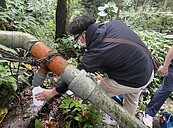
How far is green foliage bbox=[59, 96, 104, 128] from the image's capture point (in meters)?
3.51

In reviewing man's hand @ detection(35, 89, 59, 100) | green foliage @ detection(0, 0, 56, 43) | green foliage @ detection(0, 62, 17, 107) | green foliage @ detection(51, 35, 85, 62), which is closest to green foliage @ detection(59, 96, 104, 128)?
man's hand @ detection(35, 89, 59, 100)

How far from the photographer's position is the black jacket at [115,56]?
2891 mm

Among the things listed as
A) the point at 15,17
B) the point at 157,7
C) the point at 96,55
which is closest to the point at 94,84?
the point at 96,55

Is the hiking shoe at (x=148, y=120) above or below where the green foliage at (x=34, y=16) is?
below

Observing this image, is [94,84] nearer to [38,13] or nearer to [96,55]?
[96,55]

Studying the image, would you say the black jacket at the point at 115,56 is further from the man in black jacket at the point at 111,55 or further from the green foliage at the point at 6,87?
the green foliage at the point at 6,87

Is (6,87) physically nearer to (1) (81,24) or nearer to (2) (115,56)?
(1) (81,24)

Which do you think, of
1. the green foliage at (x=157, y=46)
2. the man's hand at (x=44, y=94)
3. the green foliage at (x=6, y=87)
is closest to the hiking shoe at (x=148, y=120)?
the man's hand at (x=44, y=94)

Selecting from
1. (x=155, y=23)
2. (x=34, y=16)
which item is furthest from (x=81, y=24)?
(x=155, y=23)

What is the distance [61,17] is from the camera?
684 cm

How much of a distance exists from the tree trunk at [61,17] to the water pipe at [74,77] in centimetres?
388

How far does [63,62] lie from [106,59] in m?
0.53

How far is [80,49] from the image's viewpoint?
6.95 m

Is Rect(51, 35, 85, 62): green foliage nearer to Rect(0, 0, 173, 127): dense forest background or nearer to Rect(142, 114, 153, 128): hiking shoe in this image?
Rect(0, 0, 173, 127): dense forest background
